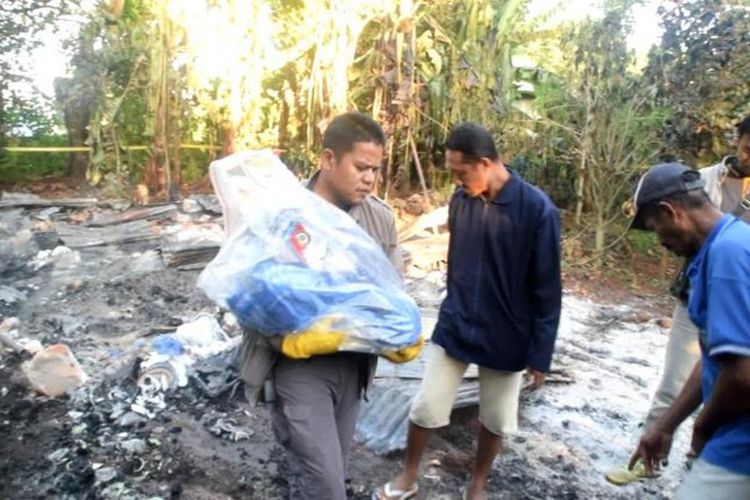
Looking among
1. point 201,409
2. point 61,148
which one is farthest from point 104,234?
point 201,409

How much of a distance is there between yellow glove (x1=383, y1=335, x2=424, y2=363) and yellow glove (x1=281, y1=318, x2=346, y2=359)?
0.74 feet

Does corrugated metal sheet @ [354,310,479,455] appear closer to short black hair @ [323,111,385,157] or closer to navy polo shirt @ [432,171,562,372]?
navy polo shirt @ [432,171,562,372]

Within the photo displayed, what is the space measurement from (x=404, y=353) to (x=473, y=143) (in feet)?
3.35

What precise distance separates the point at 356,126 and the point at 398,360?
2.86 ft

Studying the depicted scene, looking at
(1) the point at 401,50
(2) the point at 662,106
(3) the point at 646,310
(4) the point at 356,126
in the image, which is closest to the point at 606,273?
(3) the point at 646,310

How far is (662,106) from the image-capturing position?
26.2 feet

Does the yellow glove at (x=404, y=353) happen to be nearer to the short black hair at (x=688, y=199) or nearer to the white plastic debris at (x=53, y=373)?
the short black hair at (x=688, y=199)

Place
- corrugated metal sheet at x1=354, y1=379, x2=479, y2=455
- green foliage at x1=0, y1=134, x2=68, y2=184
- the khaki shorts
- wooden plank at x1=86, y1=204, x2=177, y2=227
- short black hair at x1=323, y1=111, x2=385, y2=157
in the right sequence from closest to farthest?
short black hair at x1=323, y1=111, x2=385, y2=157
the khaki shorts
corrugated metal sheet at x1=354, y1=379, x2=479, y2=455
wooden plank at x1=86, y1=204, x2=177, y2=227
green foliage at x1=0, y1=134, x2=68, y2=184

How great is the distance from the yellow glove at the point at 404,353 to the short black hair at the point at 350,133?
75 centimetres

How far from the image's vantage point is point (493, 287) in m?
2.95

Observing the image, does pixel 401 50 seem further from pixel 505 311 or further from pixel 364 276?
pixel 364 276

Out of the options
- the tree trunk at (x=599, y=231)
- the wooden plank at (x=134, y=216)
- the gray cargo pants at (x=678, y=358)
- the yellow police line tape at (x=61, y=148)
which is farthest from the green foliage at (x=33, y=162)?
the gray cargo pants at (x=678, y=358)

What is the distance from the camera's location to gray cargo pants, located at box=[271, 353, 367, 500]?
221cm

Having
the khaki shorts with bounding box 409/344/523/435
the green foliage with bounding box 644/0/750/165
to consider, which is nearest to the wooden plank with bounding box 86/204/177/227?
the green foliage with bounding box 644/0/750/165
